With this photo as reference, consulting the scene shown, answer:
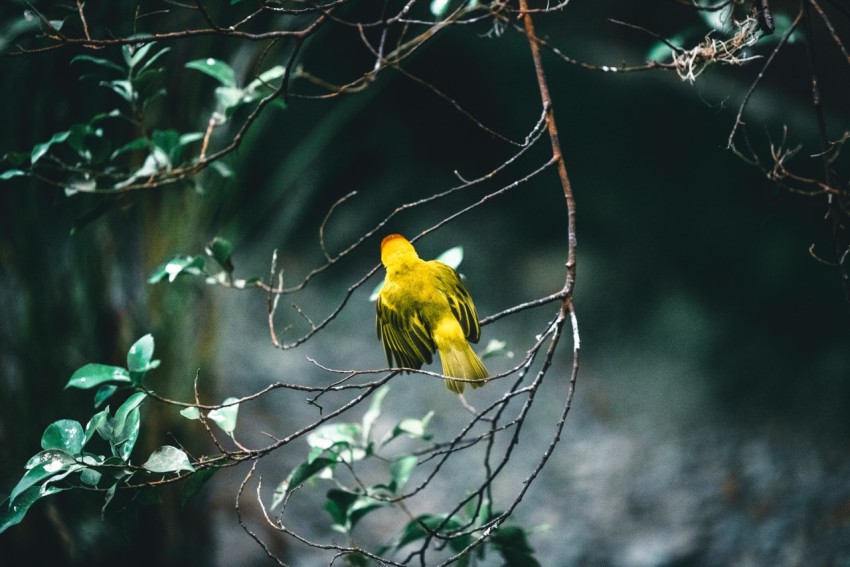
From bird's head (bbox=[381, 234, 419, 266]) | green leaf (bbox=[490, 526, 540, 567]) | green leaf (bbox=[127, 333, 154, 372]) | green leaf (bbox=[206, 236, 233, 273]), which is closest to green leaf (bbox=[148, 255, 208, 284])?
green leaf (bbox=[206, 236, 233, 273])

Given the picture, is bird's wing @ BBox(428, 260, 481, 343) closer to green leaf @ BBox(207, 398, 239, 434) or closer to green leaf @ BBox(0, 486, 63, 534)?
green leaf @ BBox(207, 398, 239, 434)

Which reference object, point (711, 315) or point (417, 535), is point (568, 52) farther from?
point (417, 535)

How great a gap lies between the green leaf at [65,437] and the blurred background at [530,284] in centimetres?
64

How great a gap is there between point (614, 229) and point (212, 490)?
5.37 feet

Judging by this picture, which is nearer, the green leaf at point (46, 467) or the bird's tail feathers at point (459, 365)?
the green leaf at point (46, 467)

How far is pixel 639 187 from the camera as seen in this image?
2.54m

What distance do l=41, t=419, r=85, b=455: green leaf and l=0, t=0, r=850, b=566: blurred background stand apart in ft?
2.10

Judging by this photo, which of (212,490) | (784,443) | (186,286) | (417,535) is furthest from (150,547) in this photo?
(784,443)

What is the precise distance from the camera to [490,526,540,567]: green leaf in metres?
1.04

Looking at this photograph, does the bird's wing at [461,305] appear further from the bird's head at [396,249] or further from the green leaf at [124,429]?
the green leaf at [124,429]

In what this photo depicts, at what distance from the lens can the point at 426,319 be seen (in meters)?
0.88

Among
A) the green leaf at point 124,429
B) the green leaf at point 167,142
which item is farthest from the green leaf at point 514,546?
the green leaf at point 167,142

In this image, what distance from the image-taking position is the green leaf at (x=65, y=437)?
767 mm

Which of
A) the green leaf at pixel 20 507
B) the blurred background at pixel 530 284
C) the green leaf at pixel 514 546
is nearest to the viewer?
the green leaf at pixel 20 507
